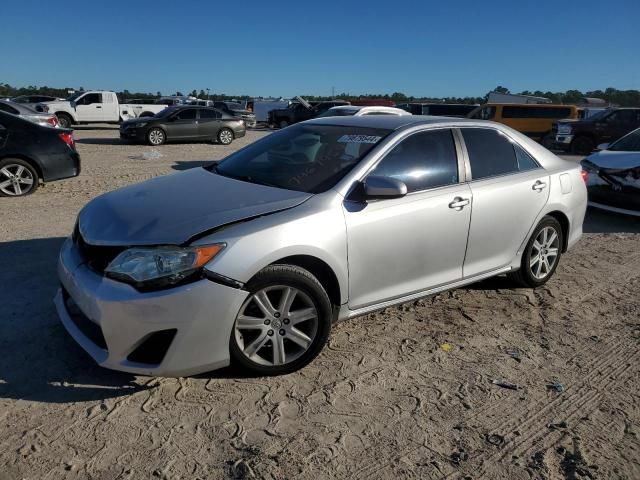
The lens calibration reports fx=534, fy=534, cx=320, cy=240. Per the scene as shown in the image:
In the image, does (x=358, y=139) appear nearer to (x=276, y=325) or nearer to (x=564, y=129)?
(x=276, y=325)

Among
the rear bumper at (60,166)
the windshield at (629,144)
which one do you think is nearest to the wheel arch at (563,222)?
the windshield at (629,144)

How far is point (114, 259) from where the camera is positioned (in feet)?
9.77

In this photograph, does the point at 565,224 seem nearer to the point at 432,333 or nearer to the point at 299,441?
the point at 432,333

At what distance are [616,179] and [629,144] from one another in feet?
4.27

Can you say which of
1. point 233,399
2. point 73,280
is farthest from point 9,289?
point 233,399

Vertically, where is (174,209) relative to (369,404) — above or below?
above

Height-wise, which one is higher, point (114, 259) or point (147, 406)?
point (114, 259)

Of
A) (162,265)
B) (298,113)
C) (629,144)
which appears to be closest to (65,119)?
(298,113)

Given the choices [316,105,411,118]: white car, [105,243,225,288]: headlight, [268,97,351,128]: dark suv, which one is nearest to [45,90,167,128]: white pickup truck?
[268,97,351,128]: dark suv

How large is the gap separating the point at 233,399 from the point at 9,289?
248 cm

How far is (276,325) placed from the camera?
319 cm

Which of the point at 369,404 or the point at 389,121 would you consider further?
the point at 389,121

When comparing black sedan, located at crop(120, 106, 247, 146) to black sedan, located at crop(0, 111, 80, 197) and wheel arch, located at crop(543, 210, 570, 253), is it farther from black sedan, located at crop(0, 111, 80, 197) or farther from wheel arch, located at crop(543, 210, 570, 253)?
wheel arch, located at crop(543, 210, 570, 253)

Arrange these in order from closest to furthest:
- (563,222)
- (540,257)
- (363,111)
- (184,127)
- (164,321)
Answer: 1. (164,321)
2. (540,257)
3. (563,222)
4. (363,111)
5. (184,127)
